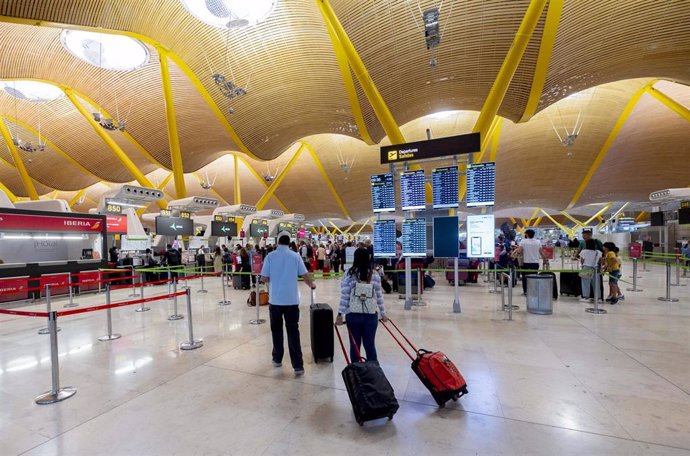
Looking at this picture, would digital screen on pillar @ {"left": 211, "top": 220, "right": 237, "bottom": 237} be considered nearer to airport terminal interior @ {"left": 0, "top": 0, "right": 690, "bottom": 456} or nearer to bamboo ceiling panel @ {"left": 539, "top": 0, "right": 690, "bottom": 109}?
airport terminal interior @ {"left": 0, "top": 0, "right": 690, "bottom": 456}

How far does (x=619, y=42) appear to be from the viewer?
452 inches

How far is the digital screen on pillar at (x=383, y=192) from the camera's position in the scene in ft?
26.5

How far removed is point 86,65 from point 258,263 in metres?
13.7

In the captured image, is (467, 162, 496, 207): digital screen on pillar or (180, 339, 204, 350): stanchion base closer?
(180, 339, 204, 350): stanchion base

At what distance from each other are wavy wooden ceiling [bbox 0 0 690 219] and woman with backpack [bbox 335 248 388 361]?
10578 millimetres

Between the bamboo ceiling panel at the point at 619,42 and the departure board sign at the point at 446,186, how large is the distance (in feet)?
27.0

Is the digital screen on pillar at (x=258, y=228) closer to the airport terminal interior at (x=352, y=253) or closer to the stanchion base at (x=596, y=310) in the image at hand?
the airport terminal interior at (x=352, y=253)

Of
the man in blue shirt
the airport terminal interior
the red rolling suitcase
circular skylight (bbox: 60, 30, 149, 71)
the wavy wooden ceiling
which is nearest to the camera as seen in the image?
the airport terminal interior

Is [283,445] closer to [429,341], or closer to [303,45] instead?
[429,341]

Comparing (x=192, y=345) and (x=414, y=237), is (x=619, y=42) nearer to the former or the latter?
(x=414, y=237)

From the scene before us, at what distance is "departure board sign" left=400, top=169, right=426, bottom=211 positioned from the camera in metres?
7.80

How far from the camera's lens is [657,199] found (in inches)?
484

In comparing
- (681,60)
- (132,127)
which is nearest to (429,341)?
(681,60)

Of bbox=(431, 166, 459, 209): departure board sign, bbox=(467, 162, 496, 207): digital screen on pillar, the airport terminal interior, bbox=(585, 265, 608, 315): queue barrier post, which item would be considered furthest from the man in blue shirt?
bbox=(585, 265, 608, 315): queue barrier post
